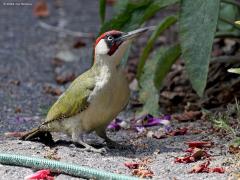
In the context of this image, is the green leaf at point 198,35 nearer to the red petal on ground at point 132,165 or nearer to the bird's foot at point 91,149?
the red petal on ground at point 132,165

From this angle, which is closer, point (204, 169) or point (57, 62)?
point (204, 169)

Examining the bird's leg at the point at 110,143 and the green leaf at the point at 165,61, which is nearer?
the bird's leg at the point at 110,143

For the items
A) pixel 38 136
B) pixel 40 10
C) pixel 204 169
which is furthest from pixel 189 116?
pixel 40 10

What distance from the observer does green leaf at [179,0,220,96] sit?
510cm

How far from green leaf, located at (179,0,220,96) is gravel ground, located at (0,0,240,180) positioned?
542mm

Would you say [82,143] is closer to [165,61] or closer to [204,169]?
[204,169]

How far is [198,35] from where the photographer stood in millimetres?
5172

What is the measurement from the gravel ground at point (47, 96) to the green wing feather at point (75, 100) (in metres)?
0.25

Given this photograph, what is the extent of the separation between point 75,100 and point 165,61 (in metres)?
1.26

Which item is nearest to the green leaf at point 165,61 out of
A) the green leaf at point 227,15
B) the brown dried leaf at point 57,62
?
the green leaf at point 227,15

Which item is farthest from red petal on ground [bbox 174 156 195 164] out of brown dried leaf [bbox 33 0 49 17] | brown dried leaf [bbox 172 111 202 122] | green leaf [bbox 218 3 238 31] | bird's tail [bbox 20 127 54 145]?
brown dried leaf [bbox 33 0 49 17]

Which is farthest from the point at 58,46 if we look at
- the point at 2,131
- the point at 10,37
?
the point at 2,131

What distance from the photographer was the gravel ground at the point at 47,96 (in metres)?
4.89

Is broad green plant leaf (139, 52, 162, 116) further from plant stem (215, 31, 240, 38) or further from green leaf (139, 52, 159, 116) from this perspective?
plant stem (215, 31, 240, 38)
